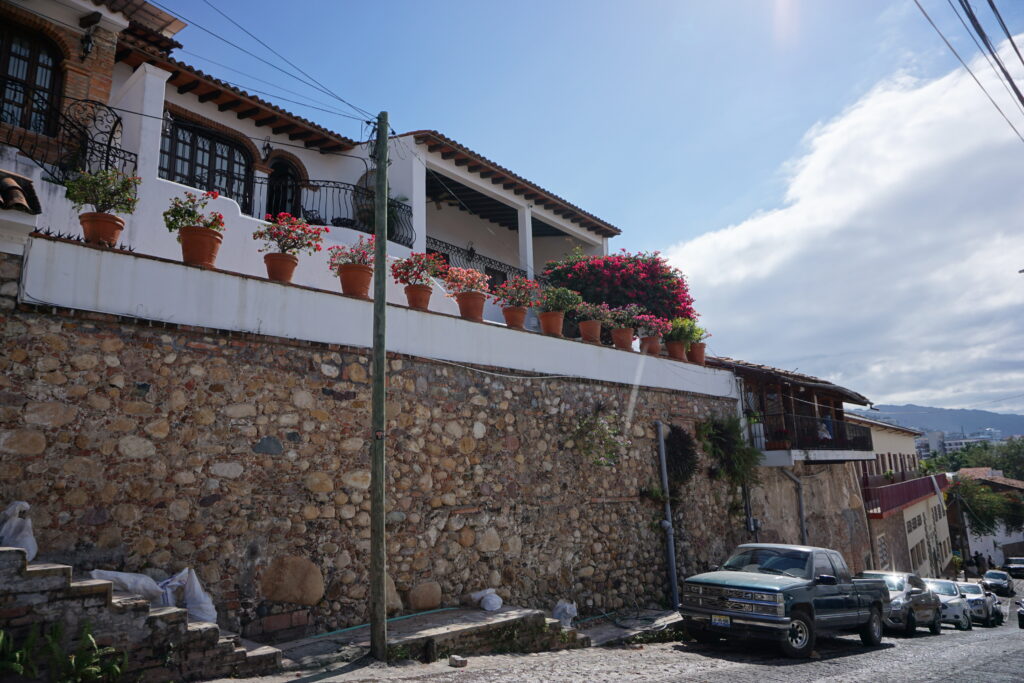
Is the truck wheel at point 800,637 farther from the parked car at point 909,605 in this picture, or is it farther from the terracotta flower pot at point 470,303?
the terracotta flower pot at point 470,303

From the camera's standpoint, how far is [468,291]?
1012cm

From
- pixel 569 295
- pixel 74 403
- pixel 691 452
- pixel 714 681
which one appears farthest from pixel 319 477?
pixel 691 452

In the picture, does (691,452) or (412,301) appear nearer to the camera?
(412,301)

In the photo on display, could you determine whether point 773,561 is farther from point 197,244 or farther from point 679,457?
point 197,244

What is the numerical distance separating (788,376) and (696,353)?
12.9 ft

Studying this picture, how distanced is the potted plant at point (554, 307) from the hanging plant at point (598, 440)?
1.61 meters

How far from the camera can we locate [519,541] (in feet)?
31.7

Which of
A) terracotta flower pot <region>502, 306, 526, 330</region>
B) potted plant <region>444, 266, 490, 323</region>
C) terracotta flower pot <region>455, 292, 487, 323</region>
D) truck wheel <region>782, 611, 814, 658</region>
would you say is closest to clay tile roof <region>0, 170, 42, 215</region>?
potted plant <region>444, 266, 490, 323</region>

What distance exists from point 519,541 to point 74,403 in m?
5.96

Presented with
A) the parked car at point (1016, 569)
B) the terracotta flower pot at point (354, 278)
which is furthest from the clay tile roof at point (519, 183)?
the parked car at point (1016, 569)

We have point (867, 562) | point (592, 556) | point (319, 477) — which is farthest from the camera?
point (867, 562)

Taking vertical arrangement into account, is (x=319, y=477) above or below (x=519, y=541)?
above

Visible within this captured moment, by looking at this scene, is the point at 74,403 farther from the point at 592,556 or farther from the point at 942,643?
the point at 942,643

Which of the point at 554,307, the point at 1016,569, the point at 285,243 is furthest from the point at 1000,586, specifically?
the point at 285,243
